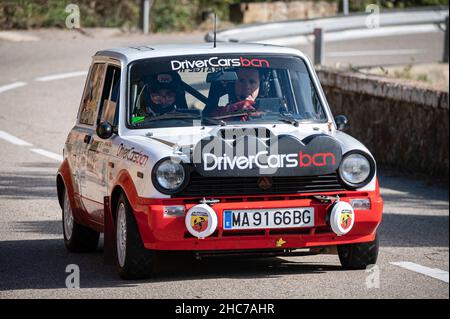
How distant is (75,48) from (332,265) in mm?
16325

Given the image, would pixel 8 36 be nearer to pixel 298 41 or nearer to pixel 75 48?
pixel 75 48

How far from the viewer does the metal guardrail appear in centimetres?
2172

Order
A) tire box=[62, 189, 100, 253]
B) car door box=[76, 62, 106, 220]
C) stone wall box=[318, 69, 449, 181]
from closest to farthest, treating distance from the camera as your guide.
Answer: car door box=[76, 62, 106, 220] < tire box=[62, 189, 100, 253] < stone wall box=[318, 69, 449, 181]

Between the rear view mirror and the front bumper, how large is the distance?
147 cm

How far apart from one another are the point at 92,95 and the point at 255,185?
8.32ft

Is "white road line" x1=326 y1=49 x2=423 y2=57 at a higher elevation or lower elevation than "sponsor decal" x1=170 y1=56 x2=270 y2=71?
lower

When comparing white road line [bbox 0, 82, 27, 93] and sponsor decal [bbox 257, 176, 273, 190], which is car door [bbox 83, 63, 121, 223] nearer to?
sponsor decal [bbox 257, 176, 273, 190]

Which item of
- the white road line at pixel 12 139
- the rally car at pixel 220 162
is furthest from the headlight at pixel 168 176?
the white road line at pixel 12 139

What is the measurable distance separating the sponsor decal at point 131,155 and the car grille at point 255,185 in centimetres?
38

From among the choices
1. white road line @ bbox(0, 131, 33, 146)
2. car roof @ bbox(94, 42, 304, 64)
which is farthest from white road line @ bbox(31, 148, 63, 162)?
car roof @ bbox(94, 42, 304, 64)

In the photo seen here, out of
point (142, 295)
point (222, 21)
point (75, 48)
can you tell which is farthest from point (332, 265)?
point (222, 21)

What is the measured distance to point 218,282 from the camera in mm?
8164

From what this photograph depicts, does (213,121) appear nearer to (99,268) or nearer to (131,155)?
(131,155)

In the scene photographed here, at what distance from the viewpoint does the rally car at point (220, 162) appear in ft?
26.2
